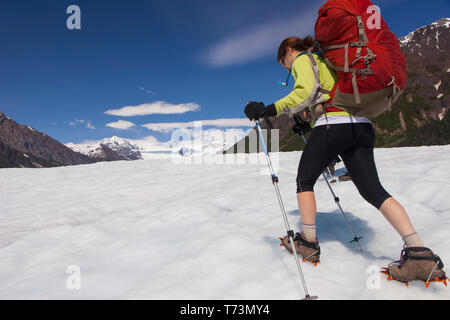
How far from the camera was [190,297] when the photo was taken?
9.98 ft

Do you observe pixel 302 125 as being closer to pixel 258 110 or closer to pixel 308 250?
pixel 258 110

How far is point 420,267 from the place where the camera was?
275 centimetres

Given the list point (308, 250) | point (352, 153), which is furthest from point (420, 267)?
point (352, 153)

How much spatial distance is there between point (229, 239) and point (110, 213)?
384 cm

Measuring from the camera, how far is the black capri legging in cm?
314

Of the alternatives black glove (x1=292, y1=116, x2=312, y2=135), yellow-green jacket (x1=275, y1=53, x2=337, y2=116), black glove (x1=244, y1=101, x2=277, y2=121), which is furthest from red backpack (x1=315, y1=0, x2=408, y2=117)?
black glove (x1=292, y1=116, x2=312, y2=135)

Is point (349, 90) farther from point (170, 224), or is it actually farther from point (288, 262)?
point (170, 224)

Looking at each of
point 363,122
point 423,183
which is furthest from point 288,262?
point 423,183

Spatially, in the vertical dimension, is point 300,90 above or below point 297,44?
below

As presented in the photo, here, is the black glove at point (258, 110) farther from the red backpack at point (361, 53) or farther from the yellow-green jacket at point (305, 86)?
the red backpack at point (361, 53)

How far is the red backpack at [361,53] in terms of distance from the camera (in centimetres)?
289

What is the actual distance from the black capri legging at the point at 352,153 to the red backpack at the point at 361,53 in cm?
32

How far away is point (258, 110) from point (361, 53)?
126 cm

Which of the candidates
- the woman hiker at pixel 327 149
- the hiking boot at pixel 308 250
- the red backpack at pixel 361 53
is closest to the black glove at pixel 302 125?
the woman hiker at pixel 327 149
